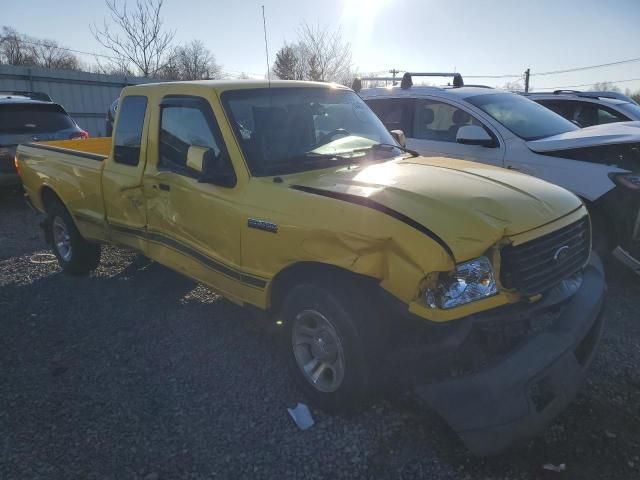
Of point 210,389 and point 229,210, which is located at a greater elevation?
point 229,210

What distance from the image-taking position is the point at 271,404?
10.1 feet

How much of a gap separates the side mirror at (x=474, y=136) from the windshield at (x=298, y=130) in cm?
153

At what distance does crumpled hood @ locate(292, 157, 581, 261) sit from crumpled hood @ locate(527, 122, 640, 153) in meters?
1.91

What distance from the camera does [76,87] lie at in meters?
16.6

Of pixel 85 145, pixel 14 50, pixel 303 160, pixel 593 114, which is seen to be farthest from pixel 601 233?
pixel 14 50

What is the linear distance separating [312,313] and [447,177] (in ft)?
4.00

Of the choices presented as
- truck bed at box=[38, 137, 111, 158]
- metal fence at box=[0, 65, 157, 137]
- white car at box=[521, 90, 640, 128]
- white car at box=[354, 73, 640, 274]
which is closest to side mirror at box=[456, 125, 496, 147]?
white car at box=[354, 73, 640, 274]

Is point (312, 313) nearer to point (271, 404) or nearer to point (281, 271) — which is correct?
point (281, 271)

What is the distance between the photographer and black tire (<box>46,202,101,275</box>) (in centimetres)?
523

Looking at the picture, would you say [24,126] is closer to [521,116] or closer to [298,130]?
[298,130]

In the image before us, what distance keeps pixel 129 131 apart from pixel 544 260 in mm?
3509

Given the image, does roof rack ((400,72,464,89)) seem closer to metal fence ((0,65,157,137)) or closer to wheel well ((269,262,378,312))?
wheel well ((269,262,378,312))

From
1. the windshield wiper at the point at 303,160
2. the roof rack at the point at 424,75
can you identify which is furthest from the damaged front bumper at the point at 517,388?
the roof rack at the point at 424,75

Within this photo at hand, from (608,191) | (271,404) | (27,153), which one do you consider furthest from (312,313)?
(27,153)
